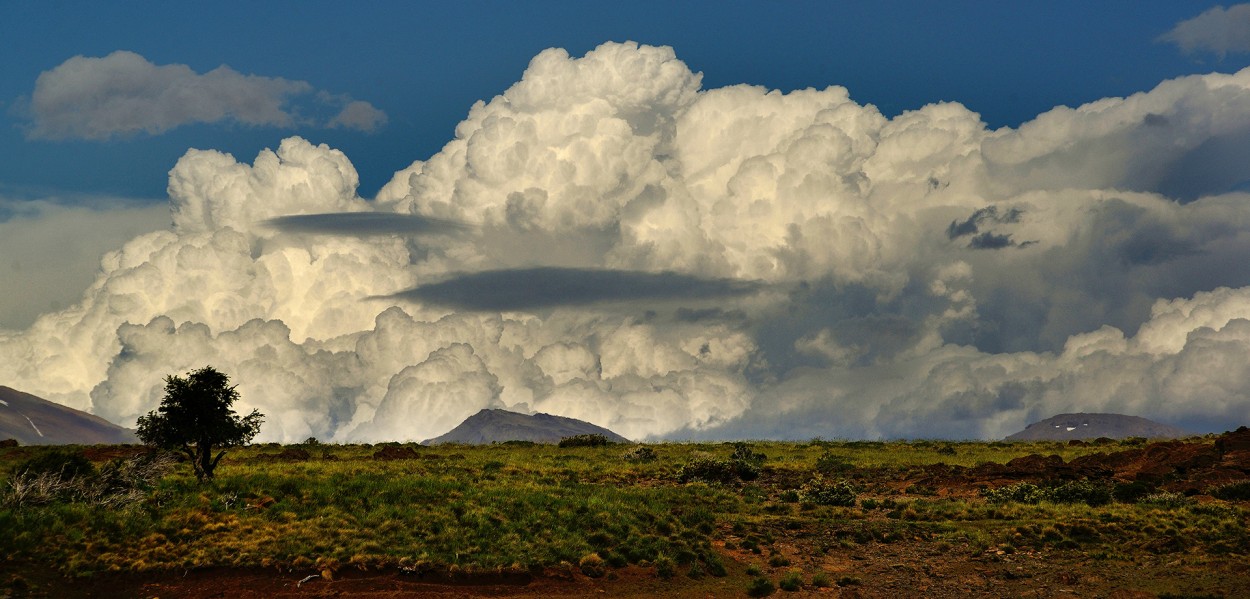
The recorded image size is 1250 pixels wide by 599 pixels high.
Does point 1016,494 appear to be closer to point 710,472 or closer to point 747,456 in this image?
point 710,472

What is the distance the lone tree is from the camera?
56.5 meters

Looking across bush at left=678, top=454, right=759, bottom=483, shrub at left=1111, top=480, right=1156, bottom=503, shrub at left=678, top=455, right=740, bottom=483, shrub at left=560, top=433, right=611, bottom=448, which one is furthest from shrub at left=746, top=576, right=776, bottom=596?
shrub at left=560, top=433, right=611, bottom=448

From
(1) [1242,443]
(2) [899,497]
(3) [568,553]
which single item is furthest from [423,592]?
(1) [1242,443]

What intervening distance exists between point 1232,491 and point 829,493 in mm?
22461

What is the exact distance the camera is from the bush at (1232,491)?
194 ft

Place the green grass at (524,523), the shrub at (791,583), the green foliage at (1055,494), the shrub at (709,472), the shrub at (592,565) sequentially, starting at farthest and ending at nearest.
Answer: the shrub at (709,472) → the green foliage at (1055,494) → the shrub at (592,565) → the shrub at (791,583) → the green grass at (524,523)

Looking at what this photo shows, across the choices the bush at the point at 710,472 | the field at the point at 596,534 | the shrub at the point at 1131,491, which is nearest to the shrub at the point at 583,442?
the bush at the point at 710,472

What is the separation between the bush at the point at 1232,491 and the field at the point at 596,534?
160 millimetres

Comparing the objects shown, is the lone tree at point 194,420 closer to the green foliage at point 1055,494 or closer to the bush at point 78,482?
the bush at point 78,482

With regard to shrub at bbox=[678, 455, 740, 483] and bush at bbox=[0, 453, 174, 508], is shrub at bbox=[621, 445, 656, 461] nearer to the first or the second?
shrub at bbox=[678, 455, 740, 483]

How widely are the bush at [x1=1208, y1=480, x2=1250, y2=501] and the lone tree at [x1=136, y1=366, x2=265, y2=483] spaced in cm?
5507

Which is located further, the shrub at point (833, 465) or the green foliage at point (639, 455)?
the green foliage at point (639, 455)

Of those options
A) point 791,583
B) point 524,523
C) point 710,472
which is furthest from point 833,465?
point 524,523

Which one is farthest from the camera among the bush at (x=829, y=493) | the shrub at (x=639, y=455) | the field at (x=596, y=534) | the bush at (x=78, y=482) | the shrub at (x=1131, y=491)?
the shrub at (x=639, y=455)
